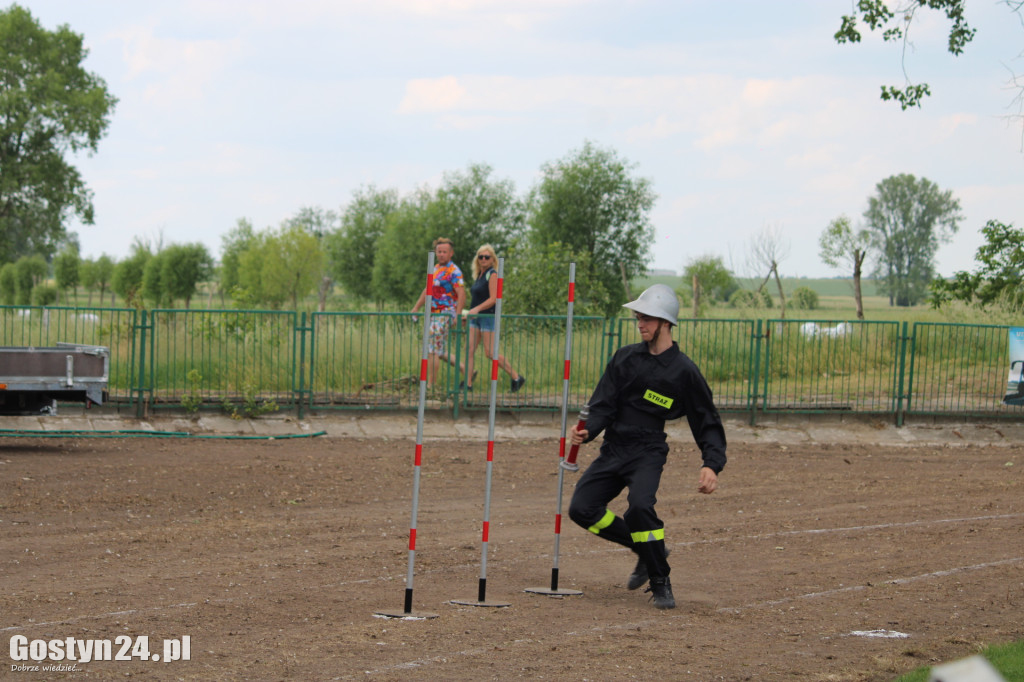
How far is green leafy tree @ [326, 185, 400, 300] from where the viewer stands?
100 meters

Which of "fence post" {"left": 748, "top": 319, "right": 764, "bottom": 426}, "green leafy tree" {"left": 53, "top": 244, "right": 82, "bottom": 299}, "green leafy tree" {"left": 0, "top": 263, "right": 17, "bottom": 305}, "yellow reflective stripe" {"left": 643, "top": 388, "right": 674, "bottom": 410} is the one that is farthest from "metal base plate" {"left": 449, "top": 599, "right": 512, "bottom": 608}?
"green leafy tree" {"left": 0, "top": 263, "right": 17, "bottom": 305}

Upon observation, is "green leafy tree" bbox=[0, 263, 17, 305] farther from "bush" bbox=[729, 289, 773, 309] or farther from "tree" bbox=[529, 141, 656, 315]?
"bush" bbox=[729, 289, 773, 309]

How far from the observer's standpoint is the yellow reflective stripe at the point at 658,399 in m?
7.50

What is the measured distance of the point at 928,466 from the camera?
601 inches

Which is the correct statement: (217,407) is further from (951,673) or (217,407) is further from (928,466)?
(951,673)

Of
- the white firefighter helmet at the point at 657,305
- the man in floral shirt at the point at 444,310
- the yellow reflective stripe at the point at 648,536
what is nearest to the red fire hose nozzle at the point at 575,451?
the yellow reflective stripe at the point at 648,536

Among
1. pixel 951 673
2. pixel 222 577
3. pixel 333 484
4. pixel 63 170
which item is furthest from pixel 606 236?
pixel 951 673

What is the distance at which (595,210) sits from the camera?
71.0 meters

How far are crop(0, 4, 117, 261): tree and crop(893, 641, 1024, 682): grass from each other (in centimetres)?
6360

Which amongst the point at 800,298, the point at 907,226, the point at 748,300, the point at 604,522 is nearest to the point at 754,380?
the point at 604,522

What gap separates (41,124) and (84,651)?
63.7 meters

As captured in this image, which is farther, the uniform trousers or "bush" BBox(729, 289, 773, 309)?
"bush" BBox(729, 289, 773, 309)

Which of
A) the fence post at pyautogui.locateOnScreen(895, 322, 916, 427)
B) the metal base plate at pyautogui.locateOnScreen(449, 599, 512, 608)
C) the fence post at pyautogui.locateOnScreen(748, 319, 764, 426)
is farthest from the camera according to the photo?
the fence post at pyautogui.locateOnScreen(895, 322, 916, 427)

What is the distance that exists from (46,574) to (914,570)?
6.42m
